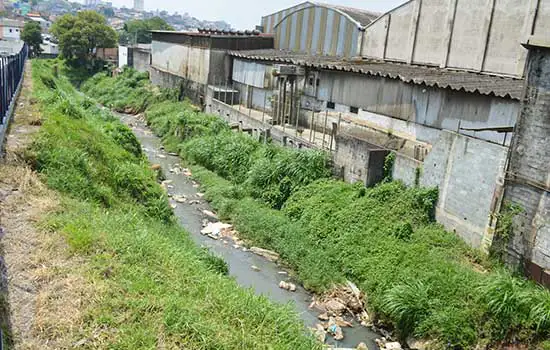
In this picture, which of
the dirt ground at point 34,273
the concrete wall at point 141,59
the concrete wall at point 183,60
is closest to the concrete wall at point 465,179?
the dirt ground at point 34,273

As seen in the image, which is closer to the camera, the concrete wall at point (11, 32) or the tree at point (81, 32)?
the tree at point (81, 32)

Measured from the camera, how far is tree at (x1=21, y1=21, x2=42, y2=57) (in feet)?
174

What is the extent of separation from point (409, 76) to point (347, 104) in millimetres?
4008

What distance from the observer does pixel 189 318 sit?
648 cm

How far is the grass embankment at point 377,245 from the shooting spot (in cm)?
956

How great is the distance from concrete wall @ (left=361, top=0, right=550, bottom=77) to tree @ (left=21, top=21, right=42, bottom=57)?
44.1 m

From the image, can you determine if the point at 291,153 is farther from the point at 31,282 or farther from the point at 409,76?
the point at 31,282

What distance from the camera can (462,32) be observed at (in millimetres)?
18641

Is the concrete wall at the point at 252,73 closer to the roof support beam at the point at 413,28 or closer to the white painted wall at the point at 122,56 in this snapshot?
the roof support beam at the point at 413,28

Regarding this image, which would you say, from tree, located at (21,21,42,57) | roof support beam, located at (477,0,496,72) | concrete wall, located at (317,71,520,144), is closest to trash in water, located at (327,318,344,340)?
concrete wall, located at (317,71,520,144)

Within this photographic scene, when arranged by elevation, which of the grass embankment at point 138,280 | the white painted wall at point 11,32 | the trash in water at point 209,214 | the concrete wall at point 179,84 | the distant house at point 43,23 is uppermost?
the distant house at point 43,23

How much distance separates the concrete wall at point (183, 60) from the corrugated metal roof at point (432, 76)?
668 centimetres

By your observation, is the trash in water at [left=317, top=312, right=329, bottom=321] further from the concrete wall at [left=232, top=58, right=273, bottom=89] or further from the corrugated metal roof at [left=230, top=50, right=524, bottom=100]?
the concrete wall at [left=232, top=58, right=273, bottom=89]

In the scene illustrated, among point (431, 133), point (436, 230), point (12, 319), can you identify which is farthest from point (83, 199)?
point (431, 133)
